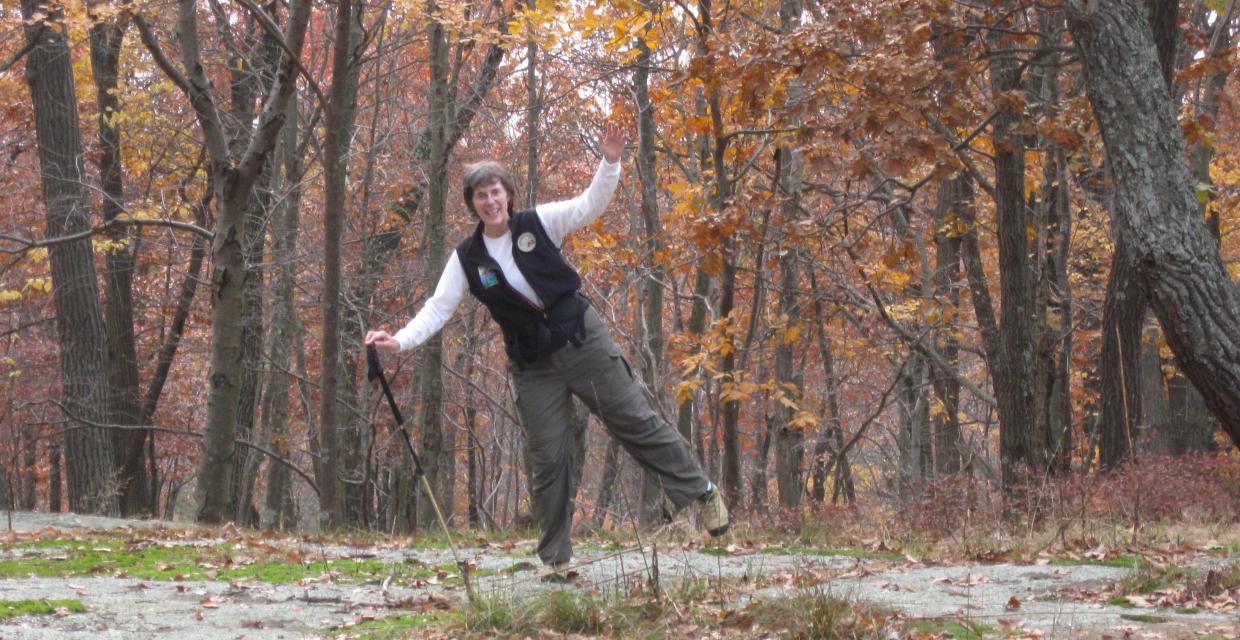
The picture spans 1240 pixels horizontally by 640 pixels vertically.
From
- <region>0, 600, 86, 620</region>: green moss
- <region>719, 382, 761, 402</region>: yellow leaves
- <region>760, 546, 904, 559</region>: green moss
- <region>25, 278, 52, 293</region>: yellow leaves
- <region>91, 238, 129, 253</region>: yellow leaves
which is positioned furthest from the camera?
<region>25, 278, 52, 293</region>: yellow leaves

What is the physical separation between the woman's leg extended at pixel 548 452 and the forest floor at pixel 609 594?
0.22 m

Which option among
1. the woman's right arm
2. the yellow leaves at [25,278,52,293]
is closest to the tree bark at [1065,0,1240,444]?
the woman's right arm

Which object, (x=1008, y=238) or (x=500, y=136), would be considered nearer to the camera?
(x=1008, y=238)

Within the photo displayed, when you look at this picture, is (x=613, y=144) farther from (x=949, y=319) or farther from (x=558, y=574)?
(x=949, y=319)

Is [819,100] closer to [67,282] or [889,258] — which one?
[889,258]

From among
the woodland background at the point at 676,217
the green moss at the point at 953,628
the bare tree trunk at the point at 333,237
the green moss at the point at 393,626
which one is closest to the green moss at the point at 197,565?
the green moss at the point at 393,626

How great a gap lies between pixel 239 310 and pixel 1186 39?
26.5 feet

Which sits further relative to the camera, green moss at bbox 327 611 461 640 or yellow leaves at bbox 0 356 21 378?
yellow leaves at bbox 0 356 21 378

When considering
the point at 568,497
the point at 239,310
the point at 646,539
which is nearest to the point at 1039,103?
the point at 646,539

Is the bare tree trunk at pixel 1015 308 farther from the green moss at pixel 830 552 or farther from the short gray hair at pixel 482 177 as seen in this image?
the short gray hair at pixel 482 177

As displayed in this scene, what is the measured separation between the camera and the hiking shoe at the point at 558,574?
5785 mm

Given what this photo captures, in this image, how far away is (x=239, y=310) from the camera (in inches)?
411

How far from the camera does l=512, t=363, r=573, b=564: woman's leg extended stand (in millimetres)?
5922

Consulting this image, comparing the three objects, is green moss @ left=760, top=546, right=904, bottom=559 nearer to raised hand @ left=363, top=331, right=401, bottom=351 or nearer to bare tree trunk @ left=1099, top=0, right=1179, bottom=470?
raised hand @ left=363, top=331, right=401, bottom=351
